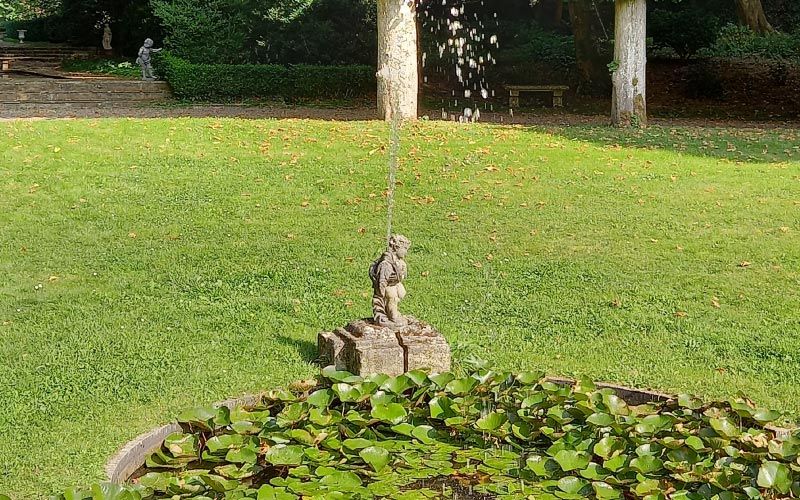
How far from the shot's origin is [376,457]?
4715 mm

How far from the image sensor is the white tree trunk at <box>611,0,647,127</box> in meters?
15.9

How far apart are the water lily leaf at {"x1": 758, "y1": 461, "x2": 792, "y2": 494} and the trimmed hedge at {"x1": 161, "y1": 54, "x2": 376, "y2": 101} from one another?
57.6 ft

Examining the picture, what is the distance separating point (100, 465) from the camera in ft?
16.2

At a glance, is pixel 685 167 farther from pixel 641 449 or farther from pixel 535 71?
pixel 535 71

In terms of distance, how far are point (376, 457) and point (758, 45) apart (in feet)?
66.8

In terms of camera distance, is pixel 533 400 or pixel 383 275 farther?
pixel 383 275

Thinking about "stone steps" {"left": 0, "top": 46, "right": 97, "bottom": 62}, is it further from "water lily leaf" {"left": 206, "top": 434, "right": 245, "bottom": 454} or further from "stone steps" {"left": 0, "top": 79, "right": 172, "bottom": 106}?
"water lily leaf" {"left": 206, "top": 434, "right": 245, "bottom": 454}

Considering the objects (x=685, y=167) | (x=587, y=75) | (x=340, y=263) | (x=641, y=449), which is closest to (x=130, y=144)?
(x=340, y=263)

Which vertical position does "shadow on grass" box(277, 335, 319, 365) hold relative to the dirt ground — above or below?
below

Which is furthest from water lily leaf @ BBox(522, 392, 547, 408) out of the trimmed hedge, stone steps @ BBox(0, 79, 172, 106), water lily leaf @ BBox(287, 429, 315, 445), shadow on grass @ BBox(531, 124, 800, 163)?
the trimmed hedge

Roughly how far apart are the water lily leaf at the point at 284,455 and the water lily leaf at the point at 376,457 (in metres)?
0.28

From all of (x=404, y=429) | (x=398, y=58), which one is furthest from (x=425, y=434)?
(x=398, y=58)

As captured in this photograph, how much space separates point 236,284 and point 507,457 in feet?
12.2

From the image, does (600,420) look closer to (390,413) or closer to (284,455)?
(390,413)
